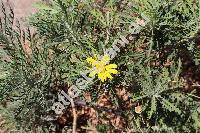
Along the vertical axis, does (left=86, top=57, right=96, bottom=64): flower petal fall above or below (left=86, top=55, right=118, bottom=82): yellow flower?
above

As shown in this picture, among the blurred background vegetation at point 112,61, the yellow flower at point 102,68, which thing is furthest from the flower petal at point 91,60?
the blurred background vegetation at point 112,61

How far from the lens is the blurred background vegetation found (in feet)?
9.60

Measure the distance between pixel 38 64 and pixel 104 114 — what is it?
3.32 ft

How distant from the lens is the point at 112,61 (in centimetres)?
297

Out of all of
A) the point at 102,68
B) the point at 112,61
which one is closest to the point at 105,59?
the point at 102,68

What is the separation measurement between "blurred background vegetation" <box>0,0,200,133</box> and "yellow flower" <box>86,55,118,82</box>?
18cm

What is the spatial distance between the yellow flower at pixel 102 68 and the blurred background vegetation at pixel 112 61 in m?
0.18

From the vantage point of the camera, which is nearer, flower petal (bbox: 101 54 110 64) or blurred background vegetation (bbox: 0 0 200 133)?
flower petal (bbox: 101 54 110 64)

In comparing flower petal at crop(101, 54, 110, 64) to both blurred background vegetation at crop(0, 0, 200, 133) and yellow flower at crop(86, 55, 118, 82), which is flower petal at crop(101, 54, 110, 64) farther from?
blurred background vegetation at crop(0, 0, 200, 133)

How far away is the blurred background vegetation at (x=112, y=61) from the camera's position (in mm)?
2926

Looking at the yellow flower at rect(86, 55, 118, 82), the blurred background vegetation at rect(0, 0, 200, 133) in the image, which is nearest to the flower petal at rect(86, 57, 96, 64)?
the yellow flower at rect(86, 55, 118, 82)

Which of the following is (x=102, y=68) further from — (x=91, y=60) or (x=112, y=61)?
(x=112, y=61)

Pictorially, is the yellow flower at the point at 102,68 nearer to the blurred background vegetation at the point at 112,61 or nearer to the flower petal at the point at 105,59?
the flower petal at the point at 105,59

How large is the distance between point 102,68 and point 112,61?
0.81ft
